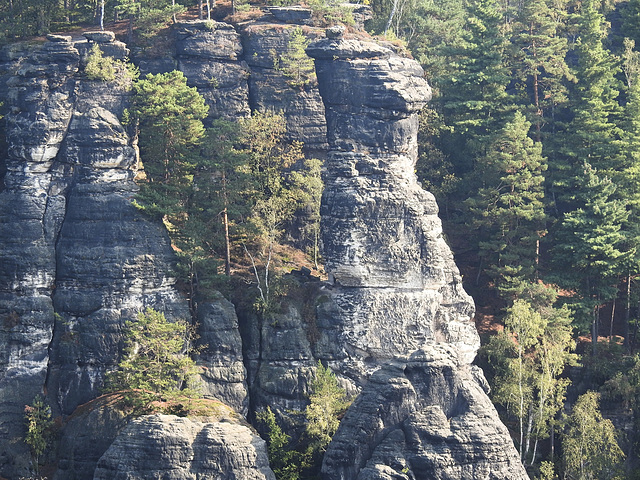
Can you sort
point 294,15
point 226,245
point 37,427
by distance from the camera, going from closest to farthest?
point 37,427 → point 226,245 → point 294,15

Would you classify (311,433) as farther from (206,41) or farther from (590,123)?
(590,123)

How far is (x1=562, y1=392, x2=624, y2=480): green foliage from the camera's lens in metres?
48.1

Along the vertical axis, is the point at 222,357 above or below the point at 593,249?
below

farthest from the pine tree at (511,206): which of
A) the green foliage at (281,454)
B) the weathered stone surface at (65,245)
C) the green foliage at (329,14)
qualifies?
the weathered stone surface at (65,245)

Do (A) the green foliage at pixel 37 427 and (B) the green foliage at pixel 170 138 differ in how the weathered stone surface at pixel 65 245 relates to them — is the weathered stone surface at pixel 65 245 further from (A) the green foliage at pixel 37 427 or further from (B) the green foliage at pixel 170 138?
(B) the green foliage at pixel 170 138

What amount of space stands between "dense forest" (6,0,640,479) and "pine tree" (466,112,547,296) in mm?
101

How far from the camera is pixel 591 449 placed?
48.4 meters

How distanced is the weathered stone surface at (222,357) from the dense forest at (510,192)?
1.14 meters

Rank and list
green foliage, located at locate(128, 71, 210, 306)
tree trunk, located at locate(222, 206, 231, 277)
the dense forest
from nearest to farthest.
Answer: the dense forest < green foliage, located at locate(128, 71, 210, 306) < tree trunk, located at locate(222, 206, 231, 277)

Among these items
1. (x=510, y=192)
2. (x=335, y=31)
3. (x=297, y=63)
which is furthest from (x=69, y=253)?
(x=510, y=192)

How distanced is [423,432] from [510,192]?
18.0 m

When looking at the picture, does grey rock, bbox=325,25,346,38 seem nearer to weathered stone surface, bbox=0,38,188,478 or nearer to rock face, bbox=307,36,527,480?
rock face, bbox=307,36,527,480

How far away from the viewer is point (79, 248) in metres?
50.0

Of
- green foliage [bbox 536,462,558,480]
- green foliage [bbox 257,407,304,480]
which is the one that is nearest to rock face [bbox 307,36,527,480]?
green foliage [bbox 257,407,304,480]
